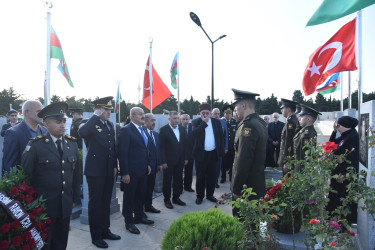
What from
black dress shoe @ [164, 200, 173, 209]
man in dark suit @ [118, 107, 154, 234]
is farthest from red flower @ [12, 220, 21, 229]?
black dress shoe @ [164, 200, 173, 209]

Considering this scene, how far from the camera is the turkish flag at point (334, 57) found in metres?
5.66

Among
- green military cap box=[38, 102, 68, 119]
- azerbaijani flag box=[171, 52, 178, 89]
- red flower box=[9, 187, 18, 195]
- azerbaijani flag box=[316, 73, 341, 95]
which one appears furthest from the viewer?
azerbaijani flag box=[171, 52, 178, 89]

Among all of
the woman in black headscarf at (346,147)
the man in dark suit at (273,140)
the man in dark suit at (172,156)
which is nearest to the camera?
the woman in black headscarf at (346,147)

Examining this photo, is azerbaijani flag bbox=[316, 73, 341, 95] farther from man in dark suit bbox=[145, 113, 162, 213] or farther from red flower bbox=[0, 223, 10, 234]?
red flower bbox=[0, 223, 10, 234]

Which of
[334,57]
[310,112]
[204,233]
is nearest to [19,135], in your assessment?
[204,233]

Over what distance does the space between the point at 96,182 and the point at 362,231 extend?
3940mm

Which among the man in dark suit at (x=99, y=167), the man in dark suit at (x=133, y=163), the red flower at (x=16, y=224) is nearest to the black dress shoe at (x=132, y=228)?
the man in dark suit at (x=133, y=163)

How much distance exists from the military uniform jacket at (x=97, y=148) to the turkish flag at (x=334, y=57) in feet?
15.9

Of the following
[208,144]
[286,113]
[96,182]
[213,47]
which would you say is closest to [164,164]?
[208,144]

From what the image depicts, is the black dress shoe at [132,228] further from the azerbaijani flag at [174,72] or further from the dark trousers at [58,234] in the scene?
the azerbaijani flag at [174,72]

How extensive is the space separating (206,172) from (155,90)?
4.77 metres

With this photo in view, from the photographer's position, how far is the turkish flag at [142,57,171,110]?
9789mm

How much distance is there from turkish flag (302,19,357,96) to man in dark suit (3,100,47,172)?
5.74 metres

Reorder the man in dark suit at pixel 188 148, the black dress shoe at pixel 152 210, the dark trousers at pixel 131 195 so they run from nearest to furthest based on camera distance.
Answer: the dark trousers at pixel 131 195 → the black dress shoe at pixel 152 210 → the man in dark suit at pixel 188 148
